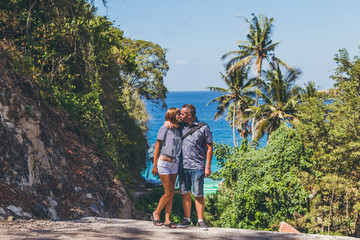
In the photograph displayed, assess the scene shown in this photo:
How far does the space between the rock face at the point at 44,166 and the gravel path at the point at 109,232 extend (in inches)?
26.9

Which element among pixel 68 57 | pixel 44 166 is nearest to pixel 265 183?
pixel 68 57

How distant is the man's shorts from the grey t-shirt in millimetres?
347

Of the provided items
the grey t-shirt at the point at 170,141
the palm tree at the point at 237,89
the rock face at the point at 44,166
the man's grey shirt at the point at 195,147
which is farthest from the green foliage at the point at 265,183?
the palm tree at the point at 237,89

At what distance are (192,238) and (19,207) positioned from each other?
10.0 feet

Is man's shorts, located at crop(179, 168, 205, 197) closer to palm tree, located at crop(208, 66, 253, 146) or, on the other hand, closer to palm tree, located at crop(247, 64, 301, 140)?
palm tree, located at crop(247, 64, 301, 140)

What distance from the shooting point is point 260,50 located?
36.9 metres

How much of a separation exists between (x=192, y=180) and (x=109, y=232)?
57.5 inches

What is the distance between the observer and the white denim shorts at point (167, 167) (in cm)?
552

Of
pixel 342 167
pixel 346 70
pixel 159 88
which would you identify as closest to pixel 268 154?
pixel 342 167

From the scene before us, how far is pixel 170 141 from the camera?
5.49 metres

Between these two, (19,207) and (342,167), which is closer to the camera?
(19,207)

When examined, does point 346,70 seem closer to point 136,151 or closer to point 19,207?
point 136,151

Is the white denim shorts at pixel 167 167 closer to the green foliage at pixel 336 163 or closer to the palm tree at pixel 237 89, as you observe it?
the green foliage at pixel 336 163

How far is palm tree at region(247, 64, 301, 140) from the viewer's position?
2955 cm
